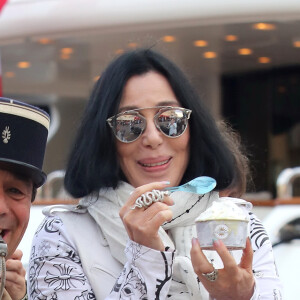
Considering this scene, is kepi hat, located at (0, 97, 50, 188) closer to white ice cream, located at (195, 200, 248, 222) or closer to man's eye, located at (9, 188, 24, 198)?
man's eye, located at (9, 188, 24, 198)

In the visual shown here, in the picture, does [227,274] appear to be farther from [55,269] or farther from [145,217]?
[55,269]

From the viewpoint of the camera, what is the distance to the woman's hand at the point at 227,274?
2283mm

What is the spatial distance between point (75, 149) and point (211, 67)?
1121 centimetres

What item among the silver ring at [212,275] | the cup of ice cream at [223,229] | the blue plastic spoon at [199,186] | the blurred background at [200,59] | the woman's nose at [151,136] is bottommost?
the blurred background at [200,59]

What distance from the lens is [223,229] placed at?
230 centimetres

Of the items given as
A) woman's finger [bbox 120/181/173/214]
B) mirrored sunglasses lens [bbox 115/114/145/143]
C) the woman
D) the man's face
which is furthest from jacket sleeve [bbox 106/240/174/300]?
mirrored sunglasses lens [bbox 115/114/145/143]

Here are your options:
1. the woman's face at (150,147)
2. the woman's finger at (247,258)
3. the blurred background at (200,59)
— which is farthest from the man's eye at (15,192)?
the blurred background at (200,59)

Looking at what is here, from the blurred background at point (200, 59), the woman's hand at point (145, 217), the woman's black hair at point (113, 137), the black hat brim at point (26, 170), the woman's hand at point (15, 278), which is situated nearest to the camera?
the black hat brim at point (26, 170)

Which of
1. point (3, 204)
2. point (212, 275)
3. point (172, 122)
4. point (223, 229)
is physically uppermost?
point (172, 122)

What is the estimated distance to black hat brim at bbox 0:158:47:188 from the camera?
2236 millimetres

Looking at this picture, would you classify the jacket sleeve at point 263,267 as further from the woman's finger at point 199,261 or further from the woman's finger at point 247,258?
the woman's finger at point 199,261

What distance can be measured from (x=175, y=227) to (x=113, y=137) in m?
0.37

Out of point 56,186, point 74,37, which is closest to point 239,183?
point 74,37

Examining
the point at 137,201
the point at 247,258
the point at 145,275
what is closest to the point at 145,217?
the point at 137,201
